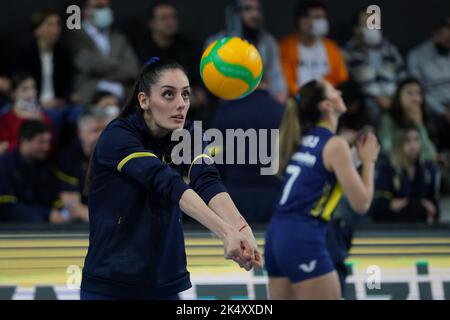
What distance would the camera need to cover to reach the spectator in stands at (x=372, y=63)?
28.8ft

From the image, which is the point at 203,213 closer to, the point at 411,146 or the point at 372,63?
the point at 411,146

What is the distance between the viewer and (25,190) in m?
7.23

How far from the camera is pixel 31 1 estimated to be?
9.45 m

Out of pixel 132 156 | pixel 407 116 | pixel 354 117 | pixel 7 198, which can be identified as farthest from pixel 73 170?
pixel 132 156

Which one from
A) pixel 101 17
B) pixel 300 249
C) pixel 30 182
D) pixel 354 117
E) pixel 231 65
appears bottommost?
pixel 300 249

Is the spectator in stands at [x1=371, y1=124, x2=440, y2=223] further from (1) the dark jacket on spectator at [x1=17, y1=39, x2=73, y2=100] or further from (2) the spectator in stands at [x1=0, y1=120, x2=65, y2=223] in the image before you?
(1) the dark jacket on spectator at [x1=17, y1=39, x2=73, y2=100]

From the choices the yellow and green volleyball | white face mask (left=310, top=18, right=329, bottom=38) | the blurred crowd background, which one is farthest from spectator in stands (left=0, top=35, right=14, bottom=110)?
the yellow and green volleyball

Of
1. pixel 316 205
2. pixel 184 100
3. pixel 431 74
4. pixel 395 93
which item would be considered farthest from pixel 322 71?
pixel 184 100

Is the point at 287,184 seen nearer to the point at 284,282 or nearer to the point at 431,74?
the point at 284,282

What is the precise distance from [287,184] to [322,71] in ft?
9.70

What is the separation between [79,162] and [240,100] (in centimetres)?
146

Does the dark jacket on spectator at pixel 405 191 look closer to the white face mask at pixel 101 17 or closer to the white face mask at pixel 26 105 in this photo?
the white face mask at pixel 101 17

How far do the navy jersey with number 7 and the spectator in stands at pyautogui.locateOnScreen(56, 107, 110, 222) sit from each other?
220 centimetres

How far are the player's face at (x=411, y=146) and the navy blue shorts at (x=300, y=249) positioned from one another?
2308 millimetres
